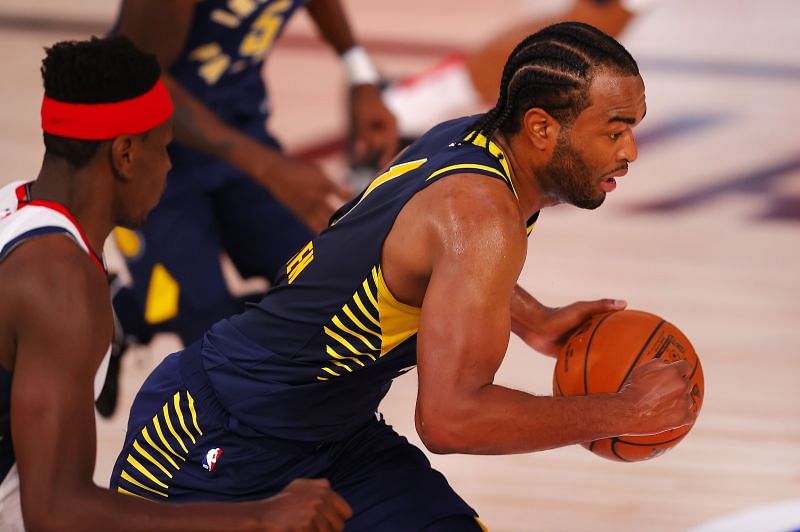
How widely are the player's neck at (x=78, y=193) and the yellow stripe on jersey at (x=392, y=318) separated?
1.78 ft

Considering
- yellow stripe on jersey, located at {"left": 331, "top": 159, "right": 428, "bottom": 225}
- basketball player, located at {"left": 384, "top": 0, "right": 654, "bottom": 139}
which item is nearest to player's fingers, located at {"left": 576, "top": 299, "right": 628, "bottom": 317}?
yellow stripe on jersey, located at {"left": 331, "top": 159, "right": 428, "bottom": 225}

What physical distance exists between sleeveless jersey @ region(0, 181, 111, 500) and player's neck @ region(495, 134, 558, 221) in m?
0.83

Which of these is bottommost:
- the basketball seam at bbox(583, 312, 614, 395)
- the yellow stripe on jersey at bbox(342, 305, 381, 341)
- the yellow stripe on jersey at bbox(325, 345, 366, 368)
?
the yellow stripe on jersey at bbox(325, 345, 366, 368)

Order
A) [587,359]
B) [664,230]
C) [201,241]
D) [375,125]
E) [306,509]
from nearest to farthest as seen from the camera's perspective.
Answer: [306,509] → [587,359] → [201,241] → [375,125] → [664,230]

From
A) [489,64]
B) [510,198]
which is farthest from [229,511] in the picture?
[489,64]

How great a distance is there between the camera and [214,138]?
11.9ft

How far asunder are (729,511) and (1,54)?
5.93 meters

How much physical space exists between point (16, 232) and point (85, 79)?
0.37 meters

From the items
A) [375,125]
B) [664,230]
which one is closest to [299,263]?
[375,125]

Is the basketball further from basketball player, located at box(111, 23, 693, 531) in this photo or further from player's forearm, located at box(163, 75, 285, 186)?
player's forearm, located at box(163, 75, 285, 186)

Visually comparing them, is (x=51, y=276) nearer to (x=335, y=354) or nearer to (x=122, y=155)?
(x=122, y=155)

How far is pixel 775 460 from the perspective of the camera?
13.4ft

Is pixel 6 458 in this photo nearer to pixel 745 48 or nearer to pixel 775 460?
pixel 775 460

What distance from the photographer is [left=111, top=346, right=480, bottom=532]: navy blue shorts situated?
8.70 ft
